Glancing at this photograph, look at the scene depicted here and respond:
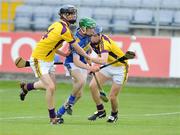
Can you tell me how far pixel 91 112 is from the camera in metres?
19.6

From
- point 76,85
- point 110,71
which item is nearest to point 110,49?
point 110,71

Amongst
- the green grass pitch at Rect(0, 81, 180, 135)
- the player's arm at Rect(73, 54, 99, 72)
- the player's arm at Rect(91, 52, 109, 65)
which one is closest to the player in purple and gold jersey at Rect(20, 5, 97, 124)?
the player's arm at Rect(73, 54, 99, 72)

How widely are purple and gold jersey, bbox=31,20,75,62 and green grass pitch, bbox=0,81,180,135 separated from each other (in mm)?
1334

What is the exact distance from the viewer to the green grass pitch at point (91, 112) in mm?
14664

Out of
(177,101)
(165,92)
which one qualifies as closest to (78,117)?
(177,101)

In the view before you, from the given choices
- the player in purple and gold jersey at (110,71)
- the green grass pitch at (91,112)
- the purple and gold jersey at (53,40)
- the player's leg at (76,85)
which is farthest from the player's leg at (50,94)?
the player in purple and gold jersey at (110,71)

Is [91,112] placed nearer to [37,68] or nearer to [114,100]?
[114,100]

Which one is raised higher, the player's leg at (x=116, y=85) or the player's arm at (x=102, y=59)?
the player's arm at (x=102, y=59)

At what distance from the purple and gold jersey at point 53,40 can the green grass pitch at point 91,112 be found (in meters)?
1.33

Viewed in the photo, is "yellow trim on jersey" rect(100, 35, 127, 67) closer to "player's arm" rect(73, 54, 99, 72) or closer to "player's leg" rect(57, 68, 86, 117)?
"player's arm" rect(73, 54, 99, 72)

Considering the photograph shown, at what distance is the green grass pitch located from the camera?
14.7m

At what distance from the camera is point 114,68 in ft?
57.4

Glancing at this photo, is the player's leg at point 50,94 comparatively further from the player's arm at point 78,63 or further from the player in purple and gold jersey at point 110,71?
the player in purple and gold jersey at point 110,71

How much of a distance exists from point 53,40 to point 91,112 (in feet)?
13.1
